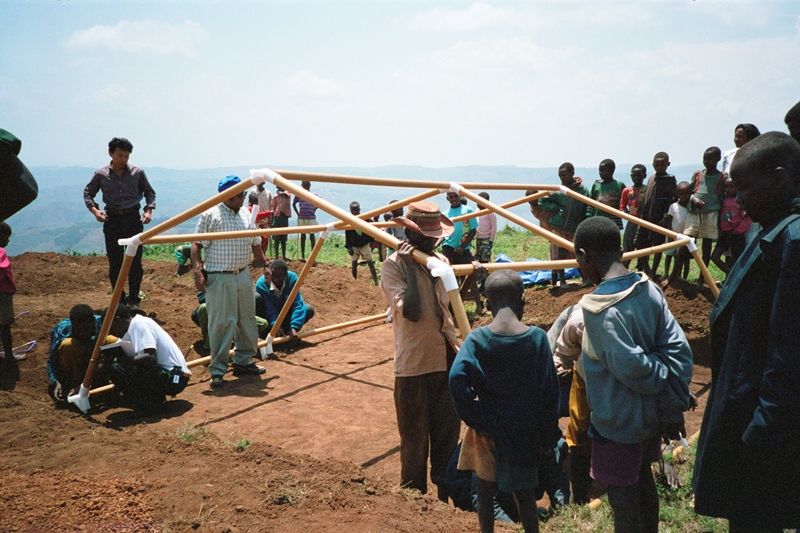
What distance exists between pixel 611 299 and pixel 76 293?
10685 millimetres

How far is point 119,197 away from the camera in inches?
317

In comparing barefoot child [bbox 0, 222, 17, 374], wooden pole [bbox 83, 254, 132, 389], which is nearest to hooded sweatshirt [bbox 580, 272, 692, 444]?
wooden pole [bbox 83, 254, 132, 389]

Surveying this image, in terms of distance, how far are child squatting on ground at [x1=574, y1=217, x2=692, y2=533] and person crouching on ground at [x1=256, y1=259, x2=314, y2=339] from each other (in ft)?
19.5

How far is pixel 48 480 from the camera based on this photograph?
378cm

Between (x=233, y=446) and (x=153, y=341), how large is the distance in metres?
1.73

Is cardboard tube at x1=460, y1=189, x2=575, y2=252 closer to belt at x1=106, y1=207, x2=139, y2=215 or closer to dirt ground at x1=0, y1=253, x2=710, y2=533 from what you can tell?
dirt ground at x1=0, y1=253, x2=710, y2=533

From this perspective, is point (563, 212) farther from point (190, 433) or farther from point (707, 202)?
point (190, 433)

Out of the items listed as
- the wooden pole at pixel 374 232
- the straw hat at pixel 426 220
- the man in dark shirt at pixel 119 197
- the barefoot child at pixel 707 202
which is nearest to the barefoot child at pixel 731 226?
the barefoot child at pixel 707 202

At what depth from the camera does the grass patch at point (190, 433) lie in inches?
193

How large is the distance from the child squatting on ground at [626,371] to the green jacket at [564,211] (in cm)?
711

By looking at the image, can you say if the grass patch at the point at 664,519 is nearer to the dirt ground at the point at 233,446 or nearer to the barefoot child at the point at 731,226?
the dirt ground at the point at 233,446

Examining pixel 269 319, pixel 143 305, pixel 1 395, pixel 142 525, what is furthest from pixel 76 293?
pixel 142 525

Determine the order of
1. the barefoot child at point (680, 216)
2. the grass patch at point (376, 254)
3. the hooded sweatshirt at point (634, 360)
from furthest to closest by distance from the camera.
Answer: the grass patch at point (376, 254) < the barefoot child at point (680, 216) < the hooded sweatshirt at point (634, 360)

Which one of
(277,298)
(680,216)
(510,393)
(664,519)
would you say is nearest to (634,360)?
(510,393)
